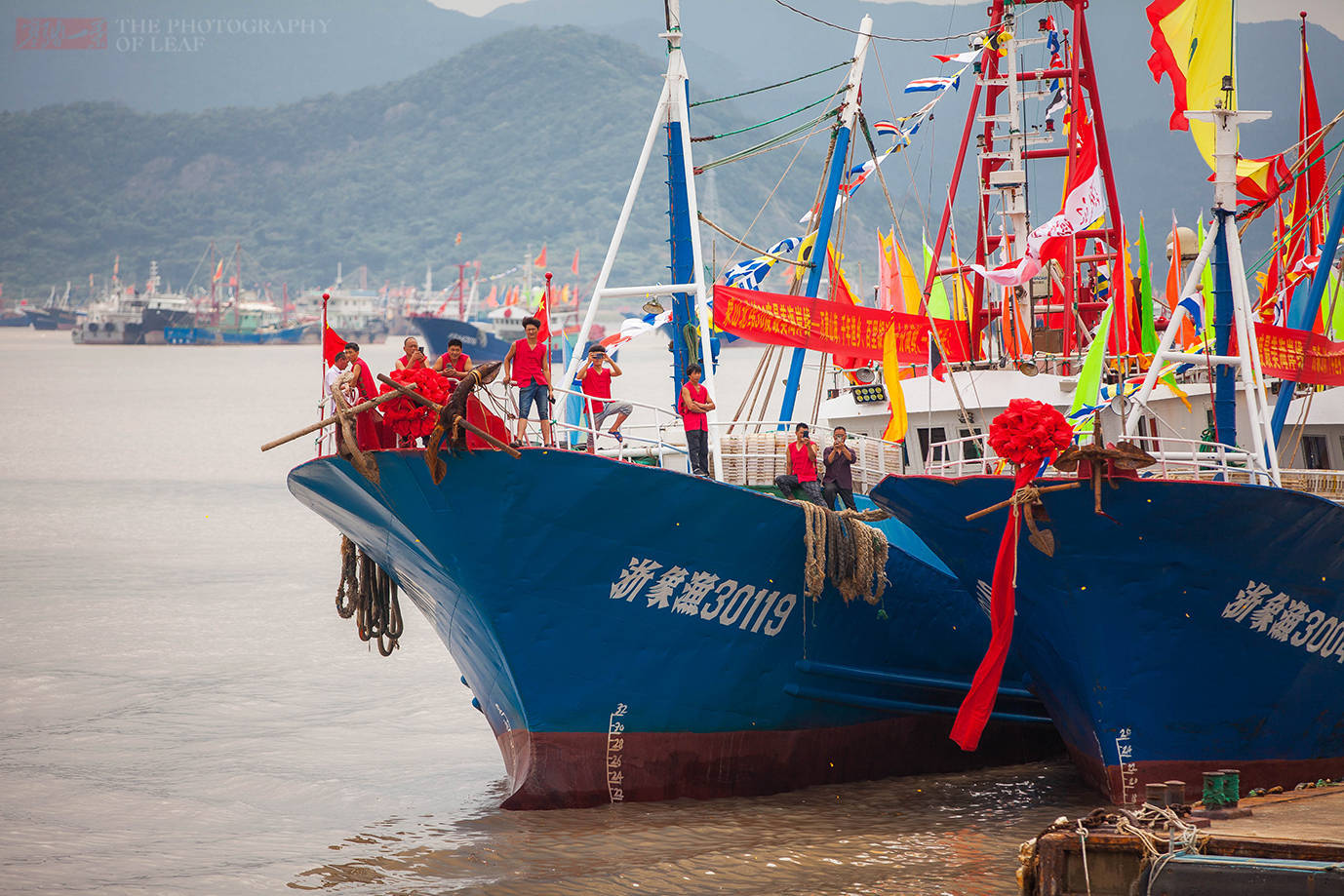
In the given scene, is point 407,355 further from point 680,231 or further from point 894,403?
point 894,403

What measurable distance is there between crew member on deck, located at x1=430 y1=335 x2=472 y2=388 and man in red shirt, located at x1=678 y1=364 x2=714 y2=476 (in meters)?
2.60

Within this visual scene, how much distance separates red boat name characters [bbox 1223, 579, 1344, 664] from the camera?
1202 cm

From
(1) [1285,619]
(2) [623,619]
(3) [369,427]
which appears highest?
(3) [369,427]

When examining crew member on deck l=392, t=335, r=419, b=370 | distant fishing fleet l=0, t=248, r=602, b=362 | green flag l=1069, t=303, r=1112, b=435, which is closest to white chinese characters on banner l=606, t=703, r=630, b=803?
crew member on deck l=392, t=335, r=419, b=370

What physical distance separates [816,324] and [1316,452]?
6.47m

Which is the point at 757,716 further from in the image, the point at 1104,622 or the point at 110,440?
the point at 110,440

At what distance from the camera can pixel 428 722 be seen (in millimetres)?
17234

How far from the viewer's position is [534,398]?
536 inches

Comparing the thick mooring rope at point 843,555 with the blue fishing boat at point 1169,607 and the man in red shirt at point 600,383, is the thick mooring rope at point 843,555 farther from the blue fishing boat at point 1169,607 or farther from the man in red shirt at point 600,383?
the man in red shirt at point 600,383

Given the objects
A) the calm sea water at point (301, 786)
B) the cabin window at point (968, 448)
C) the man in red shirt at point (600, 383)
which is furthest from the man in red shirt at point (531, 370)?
the cabin window at point (968, 448)

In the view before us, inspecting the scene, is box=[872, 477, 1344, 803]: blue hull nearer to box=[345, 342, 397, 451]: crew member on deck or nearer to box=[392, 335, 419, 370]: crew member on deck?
box=[392, 335, 419, 370]: crew member on deck

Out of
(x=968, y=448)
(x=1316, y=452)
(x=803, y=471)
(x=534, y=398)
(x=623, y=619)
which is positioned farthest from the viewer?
(x=1316, y=452)

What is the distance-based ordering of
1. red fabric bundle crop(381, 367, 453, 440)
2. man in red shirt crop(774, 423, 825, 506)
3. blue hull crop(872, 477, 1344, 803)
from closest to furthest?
red fabric bundle crop(381, 367, 453, 440) → blue hull crop(872, 477, 1344, 803) → man in red shirt crop(774, 423, 825, 506)

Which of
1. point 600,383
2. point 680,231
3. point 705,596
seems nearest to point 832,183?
point 680,231
